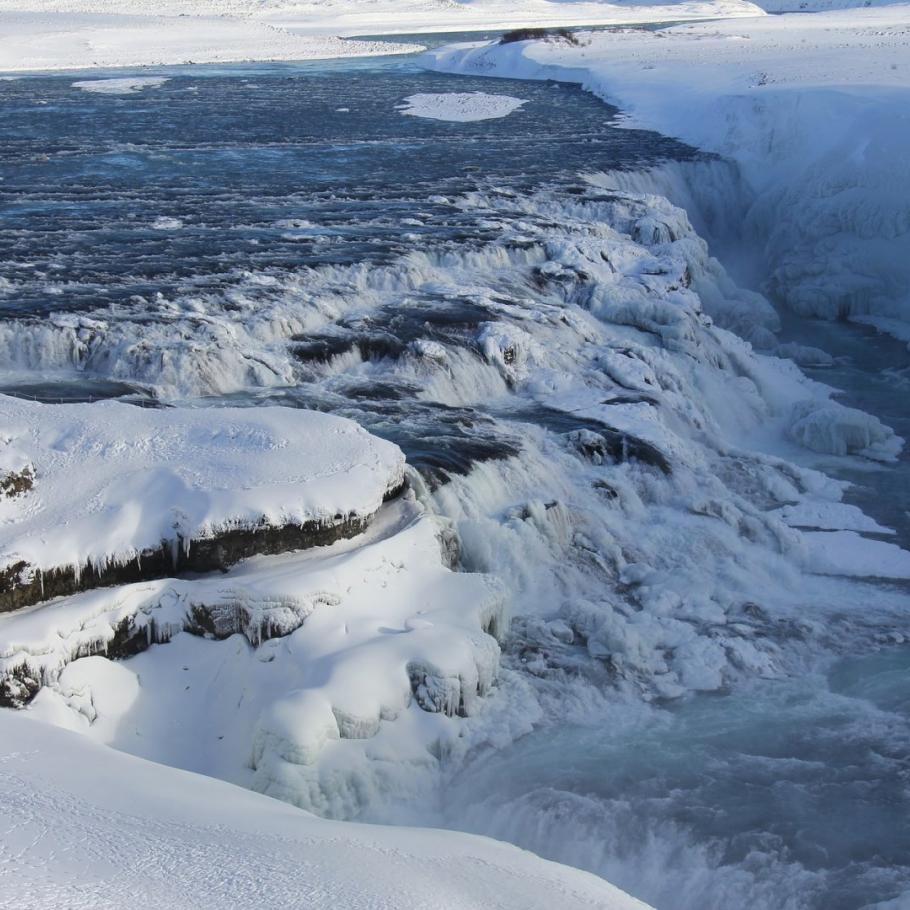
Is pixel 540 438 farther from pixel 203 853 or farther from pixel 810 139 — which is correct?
pixel 810 139

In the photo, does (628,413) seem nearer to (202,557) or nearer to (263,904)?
(202,557)

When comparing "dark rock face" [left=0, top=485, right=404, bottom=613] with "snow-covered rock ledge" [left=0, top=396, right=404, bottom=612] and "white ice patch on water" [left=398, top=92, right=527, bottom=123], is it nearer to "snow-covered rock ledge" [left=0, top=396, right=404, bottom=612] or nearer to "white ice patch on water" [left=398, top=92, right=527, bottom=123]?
"snow-covered rock ledge" [left=0, top=396, right=404, bottom=612]

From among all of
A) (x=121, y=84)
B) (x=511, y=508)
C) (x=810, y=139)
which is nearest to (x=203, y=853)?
(x=511, y=508)

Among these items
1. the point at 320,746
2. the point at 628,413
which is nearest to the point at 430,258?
the point at 628,413

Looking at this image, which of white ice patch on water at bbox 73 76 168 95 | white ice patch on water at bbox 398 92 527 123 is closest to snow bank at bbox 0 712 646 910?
white ice patch on water at bbox 398 92 527 123

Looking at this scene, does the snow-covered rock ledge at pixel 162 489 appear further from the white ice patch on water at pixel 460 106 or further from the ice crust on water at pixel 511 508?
the white ice patch on water at pixel 460 106

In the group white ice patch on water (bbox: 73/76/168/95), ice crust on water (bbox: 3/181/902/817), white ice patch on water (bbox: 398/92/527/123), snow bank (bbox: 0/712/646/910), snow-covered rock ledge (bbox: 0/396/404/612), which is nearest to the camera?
snow bank (bbox: 0/712/646/910)
